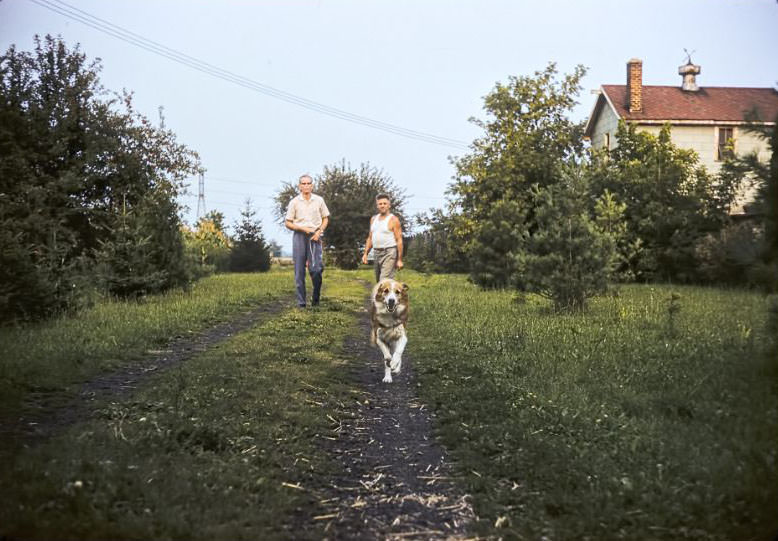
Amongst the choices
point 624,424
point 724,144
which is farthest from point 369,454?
point 724,144

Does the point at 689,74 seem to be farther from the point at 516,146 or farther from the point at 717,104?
the point at 516,146

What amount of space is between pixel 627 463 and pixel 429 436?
1751 mm

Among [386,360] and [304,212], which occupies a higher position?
[304,212]

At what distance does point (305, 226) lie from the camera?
1362 cm

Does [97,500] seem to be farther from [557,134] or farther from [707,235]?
[557,134]

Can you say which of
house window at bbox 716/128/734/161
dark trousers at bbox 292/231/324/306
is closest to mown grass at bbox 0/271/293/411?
dark trousers at bbox 292/231/324/306

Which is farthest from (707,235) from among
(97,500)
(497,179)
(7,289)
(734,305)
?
(497,179)

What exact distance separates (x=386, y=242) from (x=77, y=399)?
6.12 meters

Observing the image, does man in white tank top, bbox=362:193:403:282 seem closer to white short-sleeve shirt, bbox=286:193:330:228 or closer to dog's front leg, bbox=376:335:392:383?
white short-sleeve shirt, bbox=286:193:330:228

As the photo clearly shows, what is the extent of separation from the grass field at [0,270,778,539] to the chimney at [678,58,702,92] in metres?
2.91

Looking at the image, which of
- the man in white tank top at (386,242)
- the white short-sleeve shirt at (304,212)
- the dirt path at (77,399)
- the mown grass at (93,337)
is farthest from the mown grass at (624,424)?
the white short-sleeve shirt at (304,212)

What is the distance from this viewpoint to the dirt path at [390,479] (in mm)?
A: 3795

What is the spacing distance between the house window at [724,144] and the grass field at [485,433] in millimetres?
1155

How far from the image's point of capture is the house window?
4977 mm
